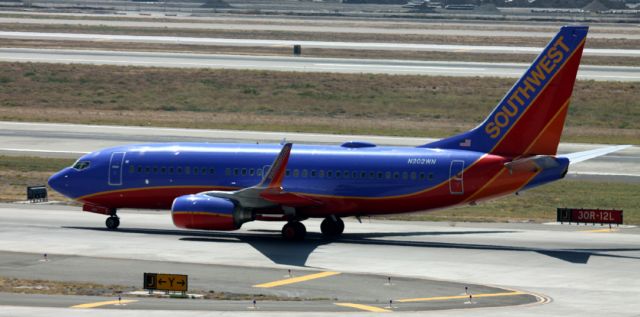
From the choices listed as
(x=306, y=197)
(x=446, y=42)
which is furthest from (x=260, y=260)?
(x=446, y=42)

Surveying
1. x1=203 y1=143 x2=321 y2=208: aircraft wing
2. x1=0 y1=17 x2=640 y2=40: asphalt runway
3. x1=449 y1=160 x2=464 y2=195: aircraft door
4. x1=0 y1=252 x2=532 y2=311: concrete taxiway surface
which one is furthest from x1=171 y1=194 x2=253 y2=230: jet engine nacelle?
x1=0 y1=17 x2=640 y2=40: asphalt runway

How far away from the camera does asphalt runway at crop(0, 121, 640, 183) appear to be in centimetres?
7819

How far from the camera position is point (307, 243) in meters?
51.6

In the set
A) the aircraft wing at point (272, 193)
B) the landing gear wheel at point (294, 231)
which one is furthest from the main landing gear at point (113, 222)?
the landing gear wheel at point (294, 231)

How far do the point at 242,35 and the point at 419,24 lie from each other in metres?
37.0

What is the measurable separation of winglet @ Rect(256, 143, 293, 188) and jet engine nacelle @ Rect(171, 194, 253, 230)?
168 cm

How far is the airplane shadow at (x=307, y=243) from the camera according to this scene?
48.2m

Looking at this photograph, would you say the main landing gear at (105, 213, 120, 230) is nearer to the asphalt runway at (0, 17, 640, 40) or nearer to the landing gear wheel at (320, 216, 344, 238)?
the landing gear wheel at (320, 216, 344, 238)

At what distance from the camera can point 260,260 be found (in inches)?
1852

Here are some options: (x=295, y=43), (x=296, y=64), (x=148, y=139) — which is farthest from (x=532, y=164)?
(x=295, y=43)

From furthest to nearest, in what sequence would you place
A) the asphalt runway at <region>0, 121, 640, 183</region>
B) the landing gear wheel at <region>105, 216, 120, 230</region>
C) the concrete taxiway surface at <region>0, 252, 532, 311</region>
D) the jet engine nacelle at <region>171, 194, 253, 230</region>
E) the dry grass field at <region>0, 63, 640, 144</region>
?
the dry grass field at <region>0, 63, 640, 144</region>, the asphalt runway at <region>0, 121, 640, 183</region>, the landing gear wheel at <region>105, 216, 120, 230</region>, the jet engine nacelle at <region>171, 194, 253, 230</region>, the concrete taxiway surface at <region>0, 252, 532, 311</region>

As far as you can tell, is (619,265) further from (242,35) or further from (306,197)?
(242,35)

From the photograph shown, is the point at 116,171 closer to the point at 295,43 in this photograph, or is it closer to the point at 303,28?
the point at 295,43

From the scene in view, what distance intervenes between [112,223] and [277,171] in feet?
31.5
